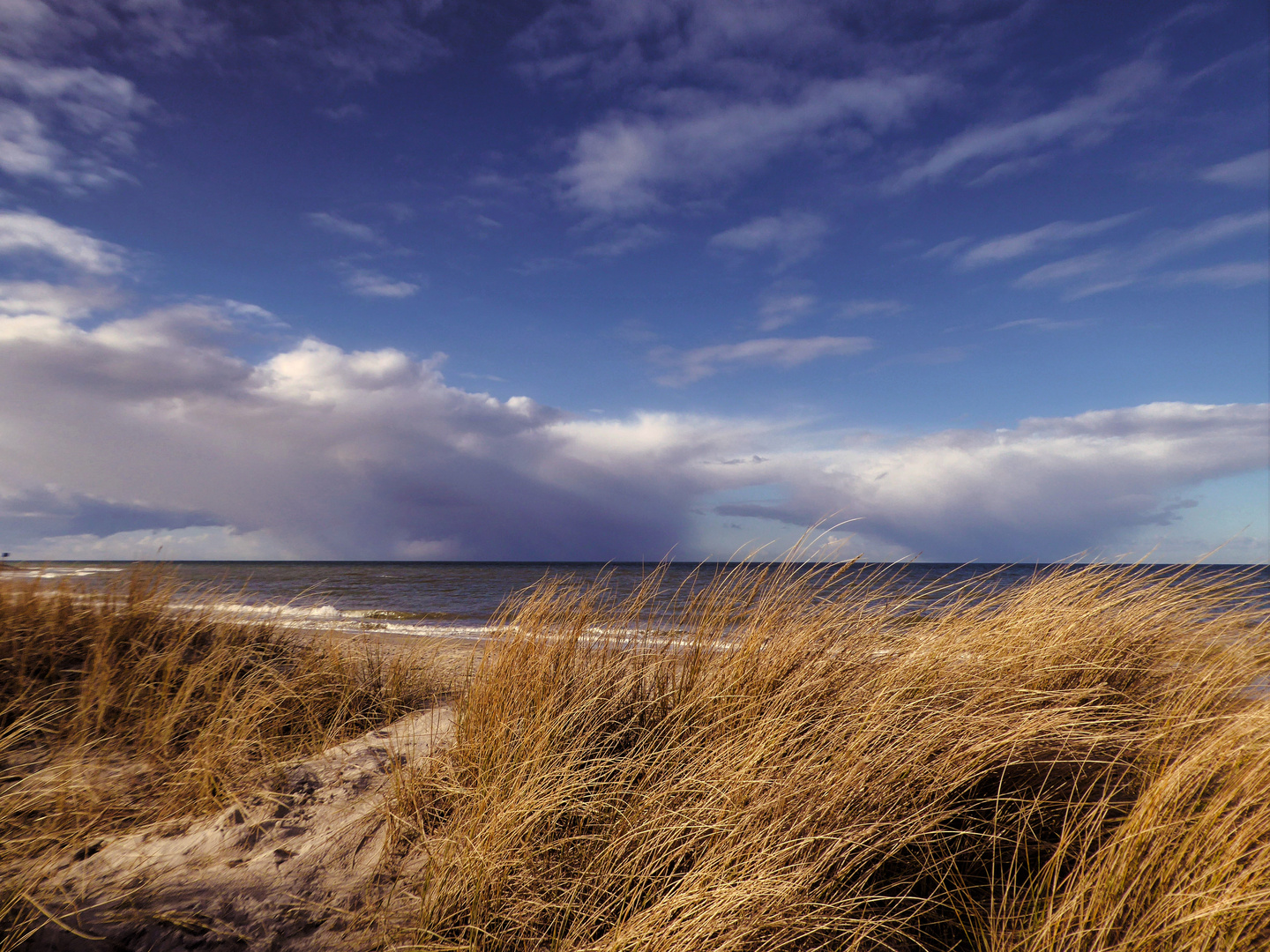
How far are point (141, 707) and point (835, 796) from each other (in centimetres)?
441

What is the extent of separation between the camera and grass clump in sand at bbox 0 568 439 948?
2900 mm

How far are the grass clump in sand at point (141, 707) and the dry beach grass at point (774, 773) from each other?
3 cm

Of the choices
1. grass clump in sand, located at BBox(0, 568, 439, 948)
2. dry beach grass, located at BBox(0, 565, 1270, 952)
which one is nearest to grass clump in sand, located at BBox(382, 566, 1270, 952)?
dry beach grass, located at BBox(0, 565, 1270, 952)

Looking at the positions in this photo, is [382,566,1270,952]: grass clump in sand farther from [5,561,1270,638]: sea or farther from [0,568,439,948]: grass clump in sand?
[0,568,439,948]: grass clump in sand

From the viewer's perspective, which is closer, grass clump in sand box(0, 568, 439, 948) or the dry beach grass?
the dry beach grass

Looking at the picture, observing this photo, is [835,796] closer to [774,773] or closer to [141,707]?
[774,773]

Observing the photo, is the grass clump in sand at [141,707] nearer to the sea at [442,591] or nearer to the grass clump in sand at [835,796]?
the sea at [442,591]

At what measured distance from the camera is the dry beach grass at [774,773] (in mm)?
2021

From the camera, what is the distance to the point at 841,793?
2203 millimetres

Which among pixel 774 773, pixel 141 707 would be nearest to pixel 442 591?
pixel 141 707

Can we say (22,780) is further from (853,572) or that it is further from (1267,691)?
(1267,691)

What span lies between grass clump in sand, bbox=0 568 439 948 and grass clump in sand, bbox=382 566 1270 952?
1.33m

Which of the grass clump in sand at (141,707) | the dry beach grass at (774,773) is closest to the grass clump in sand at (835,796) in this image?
the dry beach grass at (774,773)

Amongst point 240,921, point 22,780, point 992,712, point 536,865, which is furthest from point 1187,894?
point 22,780
